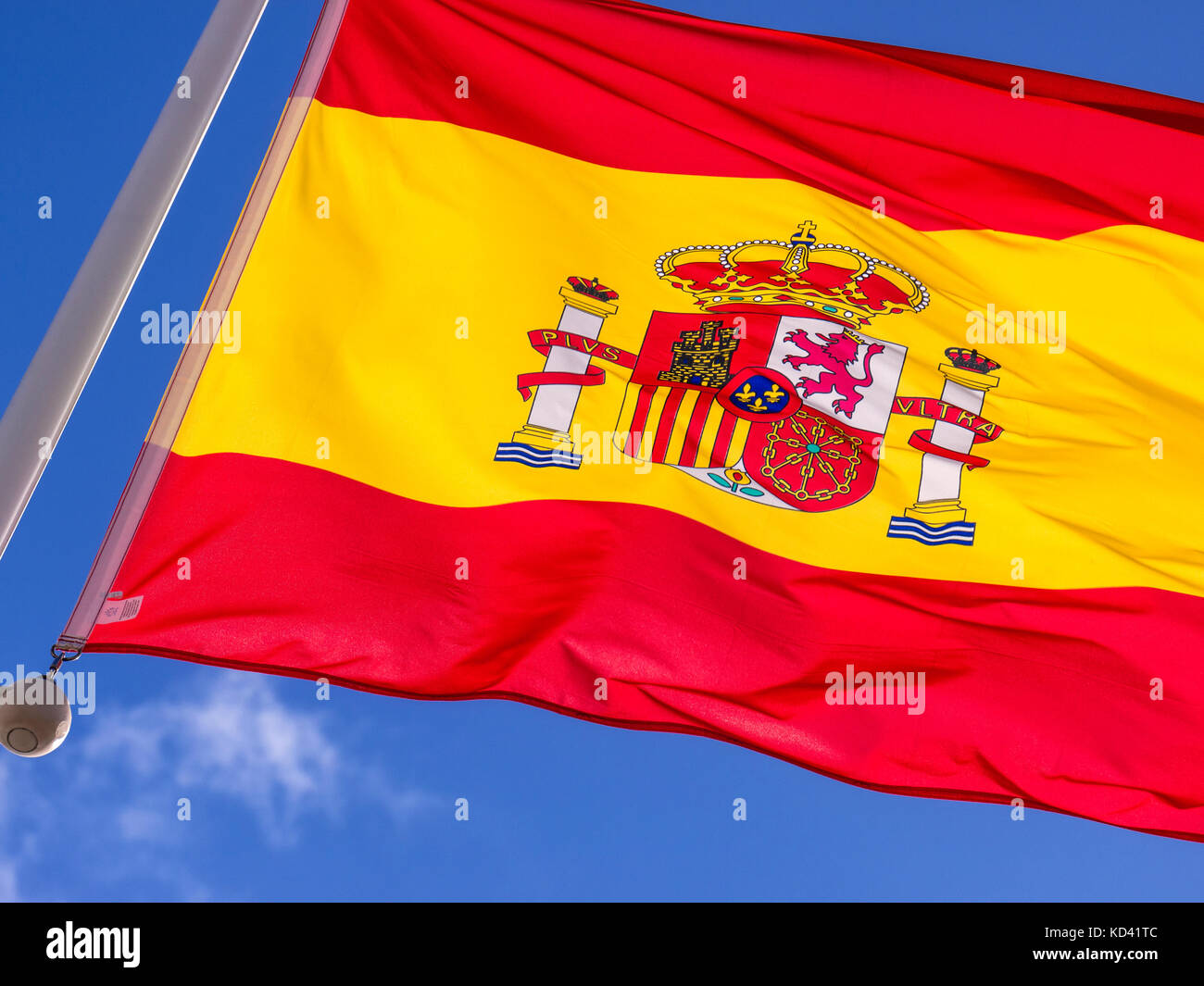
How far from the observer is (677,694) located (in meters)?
5.28

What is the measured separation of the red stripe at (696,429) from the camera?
5.64 metres

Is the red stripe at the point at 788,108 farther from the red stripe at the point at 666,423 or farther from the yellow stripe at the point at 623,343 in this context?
the red stripe at the point at 666,423

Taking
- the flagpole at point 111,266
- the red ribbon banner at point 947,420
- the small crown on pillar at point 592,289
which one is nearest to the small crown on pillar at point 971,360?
the red ribbon banner at point 947,420

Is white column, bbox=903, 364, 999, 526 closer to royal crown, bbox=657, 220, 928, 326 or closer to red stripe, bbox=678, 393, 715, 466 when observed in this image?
royal crown, bbox=657, 220, 928, 326

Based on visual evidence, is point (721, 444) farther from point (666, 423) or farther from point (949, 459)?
point (949, 459)

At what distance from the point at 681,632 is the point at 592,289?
150 centimetres

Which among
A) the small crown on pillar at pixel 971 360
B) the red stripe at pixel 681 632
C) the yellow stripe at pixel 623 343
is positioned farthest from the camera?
the small crown on pillar at pixel 971 360

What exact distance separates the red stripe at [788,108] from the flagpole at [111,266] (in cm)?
122

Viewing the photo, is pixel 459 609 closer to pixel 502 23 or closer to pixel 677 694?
pixel 677 694

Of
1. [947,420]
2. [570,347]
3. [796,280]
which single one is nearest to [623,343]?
[570,347]

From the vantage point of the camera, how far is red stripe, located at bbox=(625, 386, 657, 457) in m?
5.62

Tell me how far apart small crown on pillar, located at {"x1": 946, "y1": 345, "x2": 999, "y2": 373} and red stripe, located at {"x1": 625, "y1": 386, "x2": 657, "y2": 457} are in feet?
4.14

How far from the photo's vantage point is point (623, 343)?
5.72 metres

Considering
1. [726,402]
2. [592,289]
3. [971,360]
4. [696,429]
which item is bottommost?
[696,429]
